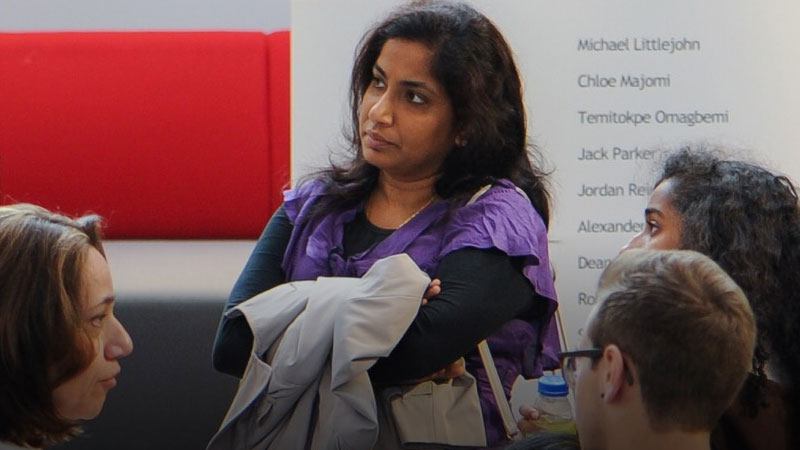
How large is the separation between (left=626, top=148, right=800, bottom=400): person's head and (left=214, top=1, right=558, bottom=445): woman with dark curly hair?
0.82 feet

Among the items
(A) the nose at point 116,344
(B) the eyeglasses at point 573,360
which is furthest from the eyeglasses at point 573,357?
(A) the nose at point 116,344

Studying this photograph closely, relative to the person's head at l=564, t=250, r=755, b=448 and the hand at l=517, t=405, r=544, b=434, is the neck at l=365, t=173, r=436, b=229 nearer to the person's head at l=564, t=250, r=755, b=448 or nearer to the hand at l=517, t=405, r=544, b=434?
the hand at l=517, t=405, r=544, b=434

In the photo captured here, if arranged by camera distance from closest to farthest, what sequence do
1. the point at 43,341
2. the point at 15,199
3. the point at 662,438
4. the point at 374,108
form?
the point at 662,438 → the point at 43,341 → the point at 374,108 → the point at 15,199

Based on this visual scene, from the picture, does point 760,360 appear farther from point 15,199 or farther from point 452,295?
point 15,199

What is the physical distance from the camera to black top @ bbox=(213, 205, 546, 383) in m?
2.13

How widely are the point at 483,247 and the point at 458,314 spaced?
15 centimetres

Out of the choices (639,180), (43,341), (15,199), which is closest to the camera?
(43,341)

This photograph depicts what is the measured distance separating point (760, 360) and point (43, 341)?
1199 millimetres

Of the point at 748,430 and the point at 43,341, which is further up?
the point at 43,341

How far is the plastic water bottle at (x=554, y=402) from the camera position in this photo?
97.7 inches

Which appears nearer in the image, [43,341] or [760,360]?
[43,341]

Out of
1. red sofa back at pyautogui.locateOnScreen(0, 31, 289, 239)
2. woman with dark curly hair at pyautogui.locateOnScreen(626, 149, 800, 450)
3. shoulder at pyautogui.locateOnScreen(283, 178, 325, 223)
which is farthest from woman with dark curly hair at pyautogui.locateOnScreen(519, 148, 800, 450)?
red sofa back at pyautogui.locateOnScreen(0, 31, 289, 239)

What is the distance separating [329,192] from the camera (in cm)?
246

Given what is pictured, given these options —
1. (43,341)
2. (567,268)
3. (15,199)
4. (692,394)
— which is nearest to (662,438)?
(692,394)
